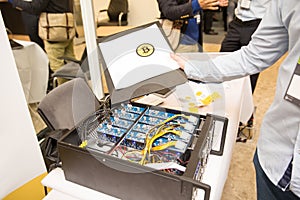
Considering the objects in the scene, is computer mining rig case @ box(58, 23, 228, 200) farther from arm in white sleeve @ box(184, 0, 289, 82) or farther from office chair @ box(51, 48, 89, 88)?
office chair @ box(51, 48, 89, 88)

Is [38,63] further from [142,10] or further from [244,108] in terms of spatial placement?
[142,10]

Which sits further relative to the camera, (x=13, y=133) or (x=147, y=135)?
(x=13, y=133)

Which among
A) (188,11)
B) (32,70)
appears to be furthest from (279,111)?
(32,70)

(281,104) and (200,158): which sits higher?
(281,104)

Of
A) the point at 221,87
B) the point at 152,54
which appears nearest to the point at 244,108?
the point at 221,87

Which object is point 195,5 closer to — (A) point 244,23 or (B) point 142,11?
(A) point 244,23

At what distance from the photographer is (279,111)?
0.76 meters

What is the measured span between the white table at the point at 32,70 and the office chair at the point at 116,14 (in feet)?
5.35

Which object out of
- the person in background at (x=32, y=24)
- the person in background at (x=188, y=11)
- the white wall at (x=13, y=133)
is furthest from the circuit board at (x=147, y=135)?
the person in background at (x=32, y=24)

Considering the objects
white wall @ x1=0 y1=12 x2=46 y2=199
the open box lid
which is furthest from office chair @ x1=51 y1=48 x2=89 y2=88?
white wall @ x1=0 y1=12 x2=46 y2=199

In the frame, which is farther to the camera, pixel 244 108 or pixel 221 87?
pixel 244 108

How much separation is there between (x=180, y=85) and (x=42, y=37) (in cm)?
150

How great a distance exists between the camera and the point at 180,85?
122 cm

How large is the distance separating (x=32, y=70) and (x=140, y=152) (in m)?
1.60
